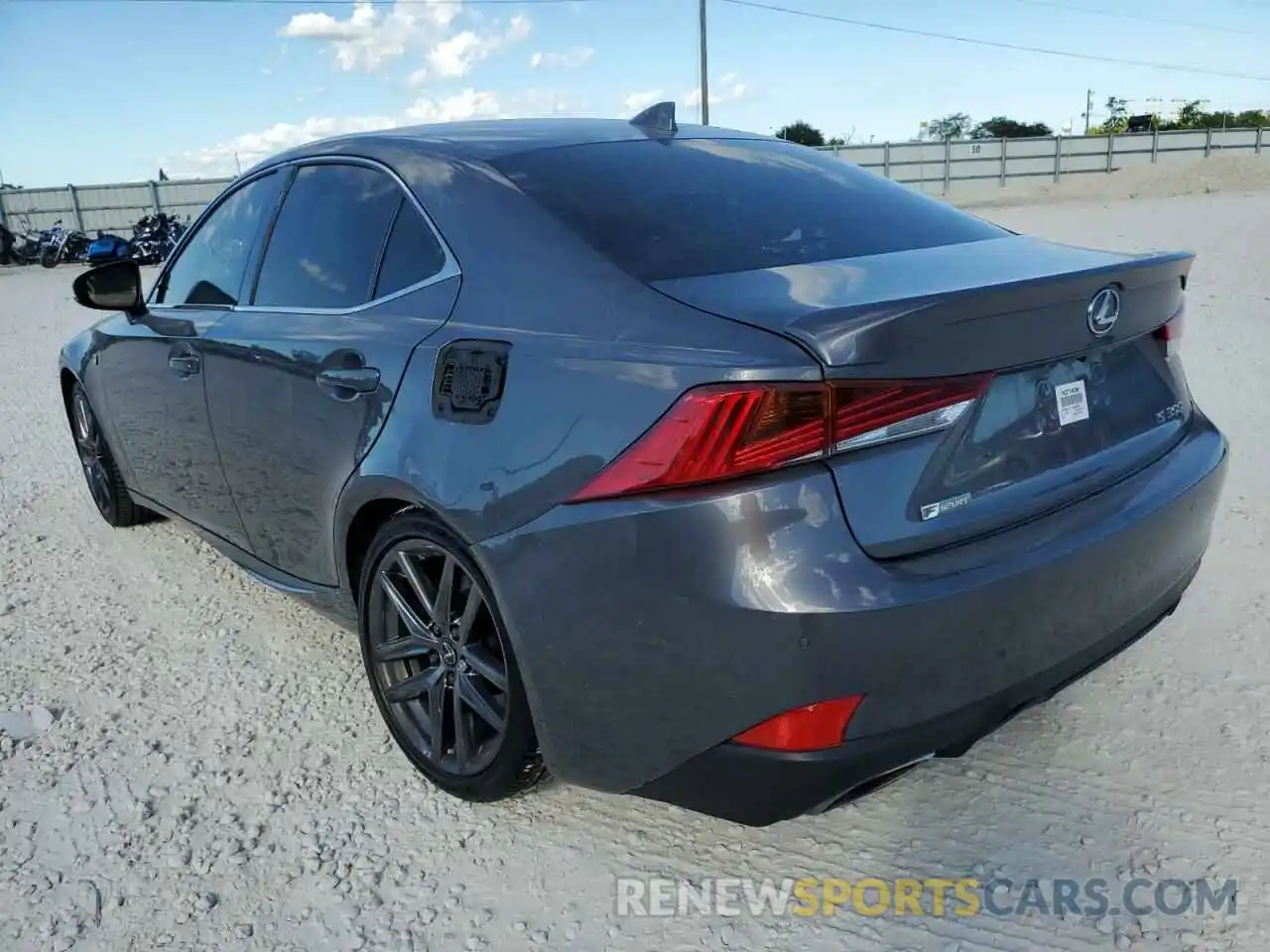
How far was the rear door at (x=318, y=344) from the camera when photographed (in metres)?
2.56

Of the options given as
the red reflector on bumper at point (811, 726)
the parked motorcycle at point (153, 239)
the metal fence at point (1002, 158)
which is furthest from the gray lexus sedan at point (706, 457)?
the metal fence at point (1002, 158)

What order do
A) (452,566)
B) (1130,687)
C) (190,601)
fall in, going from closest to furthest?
(452,566), (1130,687), (190,601)

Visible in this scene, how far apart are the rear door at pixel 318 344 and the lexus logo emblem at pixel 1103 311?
140 centimetres

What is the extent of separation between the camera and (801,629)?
1.77 metres

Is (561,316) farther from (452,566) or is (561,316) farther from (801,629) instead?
(801,629)

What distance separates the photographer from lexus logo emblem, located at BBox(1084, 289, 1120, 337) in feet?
7.00

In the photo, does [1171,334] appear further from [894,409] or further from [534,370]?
[534,370]

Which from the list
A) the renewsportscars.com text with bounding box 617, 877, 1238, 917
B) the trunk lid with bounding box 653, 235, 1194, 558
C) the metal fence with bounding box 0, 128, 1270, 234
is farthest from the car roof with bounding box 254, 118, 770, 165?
the metal fence with bounding box 0, 128, 1270, 234

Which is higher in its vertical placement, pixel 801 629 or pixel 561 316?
pixel 561 316

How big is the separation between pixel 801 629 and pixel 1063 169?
38270 mm

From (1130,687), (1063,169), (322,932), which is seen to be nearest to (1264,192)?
(1063,169)

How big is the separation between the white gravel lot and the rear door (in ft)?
1.77

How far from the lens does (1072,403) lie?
2.16 m

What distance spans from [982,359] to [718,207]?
0.87 meters
